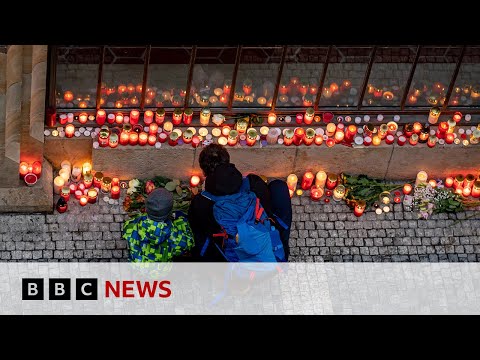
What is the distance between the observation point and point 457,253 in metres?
14.9

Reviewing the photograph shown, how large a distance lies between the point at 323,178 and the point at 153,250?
3.36 m

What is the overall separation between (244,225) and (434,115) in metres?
4.22

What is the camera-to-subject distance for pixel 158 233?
1259cm

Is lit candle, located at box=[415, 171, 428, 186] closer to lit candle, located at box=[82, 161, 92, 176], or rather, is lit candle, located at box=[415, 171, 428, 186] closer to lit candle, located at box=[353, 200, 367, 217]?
lit candle, located at box=[353, 200, 367, 217]

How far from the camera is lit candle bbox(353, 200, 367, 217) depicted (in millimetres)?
14875

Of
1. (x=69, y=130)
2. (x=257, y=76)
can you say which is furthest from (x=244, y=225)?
(x=69, y=130)

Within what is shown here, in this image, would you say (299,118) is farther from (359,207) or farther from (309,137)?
(359,207)

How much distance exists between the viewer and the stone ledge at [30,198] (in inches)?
558

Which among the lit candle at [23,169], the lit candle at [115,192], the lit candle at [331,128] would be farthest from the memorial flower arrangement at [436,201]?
the lit candle at [23,169]

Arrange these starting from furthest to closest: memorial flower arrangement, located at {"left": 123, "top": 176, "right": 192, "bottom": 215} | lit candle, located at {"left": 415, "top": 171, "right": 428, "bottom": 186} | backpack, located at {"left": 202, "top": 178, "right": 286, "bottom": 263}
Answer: lit candle, located at {"left": 415, "top": 171, "right": 428, "bottom": 186}
memorial flower arrangement, located at {"left": 123, "top": 176, "right": 192, "bottom": 215}
backpack, located at {"left": 202, "top": 178, "right": 286, "bottom": 263}

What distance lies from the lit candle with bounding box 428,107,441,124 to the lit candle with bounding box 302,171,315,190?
2.02m

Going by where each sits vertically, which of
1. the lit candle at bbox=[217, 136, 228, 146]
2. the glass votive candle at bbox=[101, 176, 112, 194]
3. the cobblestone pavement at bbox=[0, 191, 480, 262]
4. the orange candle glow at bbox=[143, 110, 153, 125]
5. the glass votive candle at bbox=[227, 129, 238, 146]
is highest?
the orange candle glow at bbox=[143, 110, 153, 125]

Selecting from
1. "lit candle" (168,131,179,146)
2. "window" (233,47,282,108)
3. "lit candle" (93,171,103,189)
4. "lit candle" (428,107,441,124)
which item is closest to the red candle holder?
"lit candle" (428,107,441,124)
